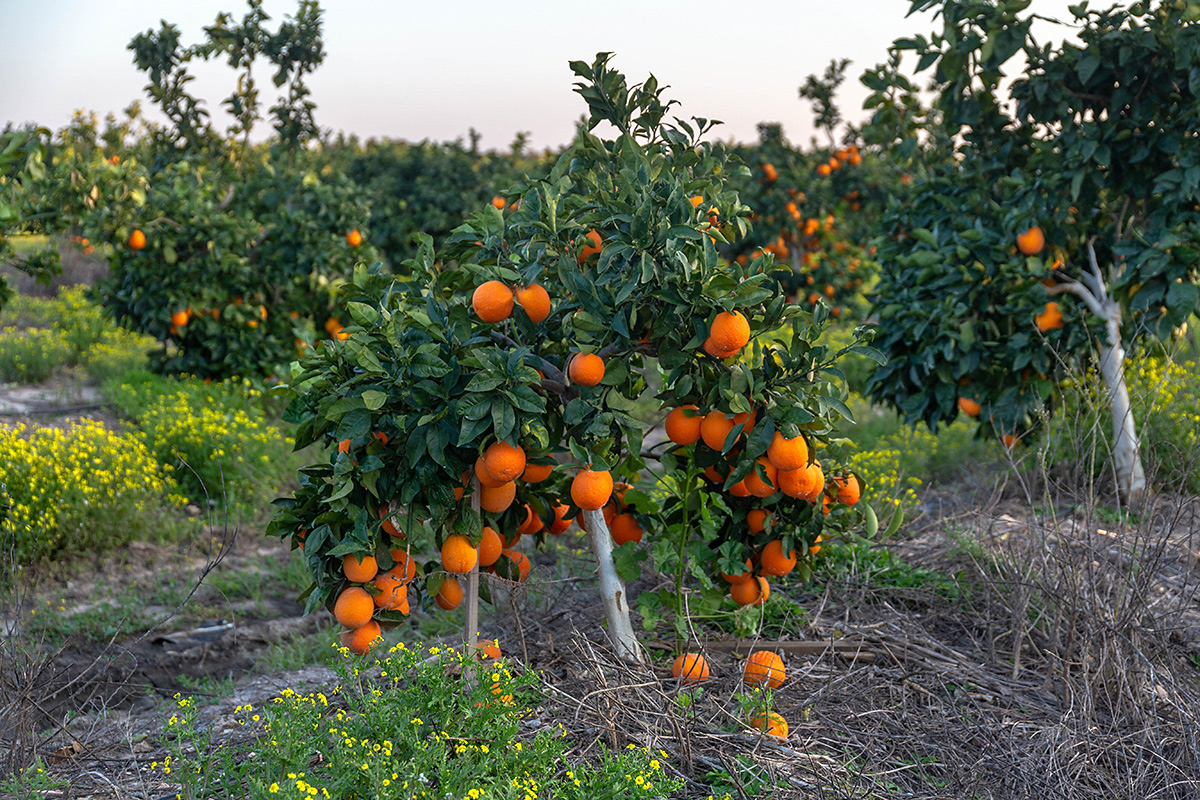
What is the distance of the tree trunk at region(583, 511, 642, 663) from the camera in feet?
8.73

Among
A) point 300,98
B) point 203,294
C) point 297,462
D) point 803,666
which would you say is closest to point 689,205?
point 803,666

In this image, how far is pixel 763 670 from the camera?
272 centimetres

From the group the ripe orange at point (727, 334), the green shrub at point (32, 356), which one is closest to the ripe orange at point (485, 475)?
the ripe orange at point (727, 334)

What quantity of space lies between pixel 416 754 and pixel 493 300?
1086 mm

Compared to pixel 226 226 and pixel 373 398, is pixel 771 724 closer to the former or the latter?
pixel 373 398

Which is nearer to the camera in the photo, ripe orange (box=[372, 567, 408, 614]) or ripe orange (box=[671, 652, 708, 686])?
ripe orange (box=[372, 567, 408, 614])

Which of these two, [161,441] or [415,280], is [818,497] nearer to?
[415,280]

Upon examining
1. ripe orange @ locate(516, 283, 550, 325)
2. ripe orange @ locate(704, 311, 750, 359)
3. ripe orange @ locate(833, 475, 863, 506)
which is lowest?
ripe orange @ locate(833, 475, 863, 506)

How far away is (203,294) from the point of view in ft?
21.8

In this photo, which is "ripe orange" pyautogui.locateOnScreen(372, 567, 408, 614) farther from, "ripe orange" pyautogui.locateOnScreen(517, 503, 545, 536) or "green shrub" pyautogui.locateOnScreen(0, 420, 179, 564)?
→ "green shrub" pyautogui.locateOnScreen(0, 420, 179, 564)

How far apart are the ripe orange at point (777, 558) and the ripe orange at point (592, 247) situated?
3.39ft

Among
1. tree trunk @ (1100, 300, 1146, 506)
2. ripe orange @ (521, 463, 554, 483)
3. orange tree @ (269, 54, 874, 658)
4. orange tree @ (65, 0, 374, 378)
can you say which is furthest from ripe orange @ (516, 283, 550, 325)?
orange tree @ (65, 0, 374, 378)

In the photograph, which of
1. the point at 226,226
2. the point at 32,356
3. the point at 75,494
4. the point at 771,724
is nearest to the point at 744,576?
the point at 771,724

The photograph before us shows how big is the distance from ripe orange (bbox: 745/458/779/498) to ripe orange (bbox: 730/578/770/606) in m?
0.49
